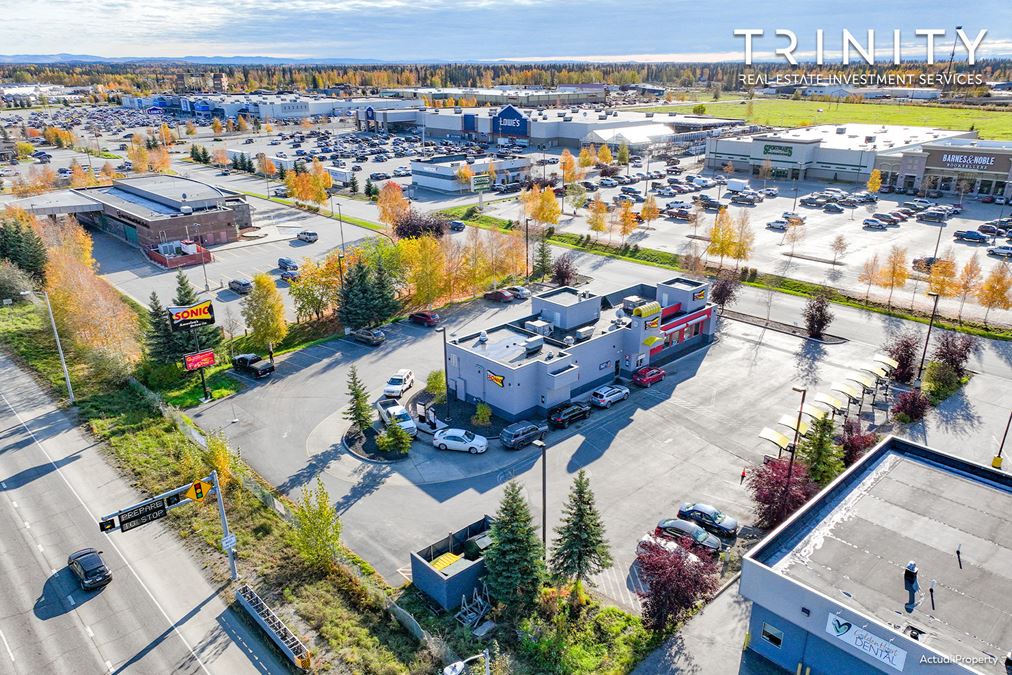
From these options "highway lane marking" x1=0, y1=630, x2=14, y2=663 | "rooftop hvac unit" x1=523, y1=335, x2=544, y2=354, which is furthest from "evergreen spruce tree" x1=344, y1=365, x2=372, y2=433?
"highway lane marking" x1=0, y1=630, x2=14, y2=663

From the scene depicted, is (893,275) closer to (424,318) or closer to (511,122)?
(424,318)

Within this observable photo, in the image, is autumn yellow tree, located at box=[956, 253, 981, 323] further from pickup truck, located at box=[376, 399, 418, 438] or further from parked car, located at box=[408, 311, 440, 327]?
pickup truck, located at box=[376, 399, 418, 438]

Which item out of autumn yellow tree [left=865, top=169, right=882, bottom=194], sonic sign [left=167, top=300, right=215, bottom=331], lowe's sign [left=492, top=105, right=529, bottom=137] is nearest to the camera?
sonic sign [left=167, top=300, right=215, bottom=331]

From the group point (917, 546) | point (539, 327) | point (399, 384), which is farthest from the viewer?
point (539, 327)

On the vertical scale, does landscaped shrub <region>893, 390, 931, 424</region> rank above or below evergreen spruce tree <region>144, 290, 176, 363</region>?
below

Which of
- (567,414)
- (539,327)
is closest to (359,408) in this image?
(567,414)

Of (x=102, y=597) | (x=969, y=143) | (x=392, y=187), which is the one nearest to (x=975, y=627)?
(x=102, y=597)
